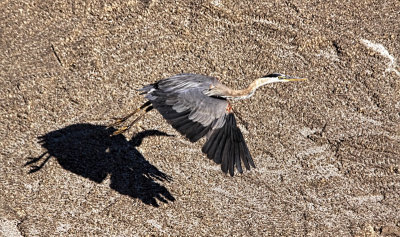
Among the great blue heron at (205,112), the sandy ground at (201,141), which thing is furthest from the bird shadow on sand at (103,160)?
the great blue heron at (205,112)

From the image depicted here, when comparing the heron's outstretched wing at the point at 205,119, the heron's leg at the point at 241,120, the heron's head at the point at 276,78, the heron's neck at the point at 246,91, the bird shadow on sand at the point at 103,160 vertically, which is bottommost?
the bird shadow on sand at the point at 103,160

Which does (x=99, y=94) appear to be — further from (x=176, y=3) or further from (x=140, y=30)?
(x=176, y=3)

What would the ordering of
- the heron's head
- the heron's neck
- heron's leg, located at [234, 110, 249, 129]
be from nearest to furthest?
the heron's neck, the heron's head, heron's leg, located at [234, 110, 249, 129]

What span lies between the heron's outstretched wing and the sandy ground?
80cm

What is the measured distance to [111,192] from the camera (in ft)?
21.8

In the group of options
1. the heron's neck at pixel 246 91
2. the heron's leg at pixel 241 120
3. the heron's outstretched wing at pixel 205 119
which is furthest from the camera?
the heron's leg at pixel 241 120

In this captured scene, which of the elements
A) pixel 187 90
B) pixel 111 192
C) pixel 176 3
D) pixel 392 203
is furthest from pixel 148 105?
pixel 392 203

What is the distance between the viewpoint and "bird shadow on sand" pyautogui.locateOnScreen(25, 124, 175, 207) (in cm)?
669

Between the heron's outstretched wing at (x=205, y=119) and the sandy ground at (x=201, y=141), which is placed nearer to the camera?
the heron's outstretched wing at (x=205, y=119)

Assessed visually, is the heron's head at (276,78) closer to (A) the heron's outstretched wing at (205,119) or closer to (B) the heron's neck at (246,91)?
(B) the heron's neck at (246,91)

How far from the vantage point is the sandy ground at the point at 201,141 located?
21.7 feet

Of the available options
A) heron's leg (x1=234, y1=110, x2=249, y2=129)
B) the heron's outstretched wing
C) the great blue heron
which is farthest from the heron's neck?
heron's leg (x1=234, y1=110, x2=249, y2=129)

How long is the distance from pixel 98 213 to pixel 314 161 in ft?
8.88

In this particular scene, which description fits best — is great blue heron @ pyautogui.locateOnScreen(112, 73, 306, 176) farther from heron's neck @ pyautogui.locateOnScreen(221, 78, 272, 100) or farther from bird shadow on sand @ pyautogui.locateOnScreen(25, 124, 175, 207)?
bird shadow on sand @ pyautogui.locateOnScreen(25, 124, 175, 207)
